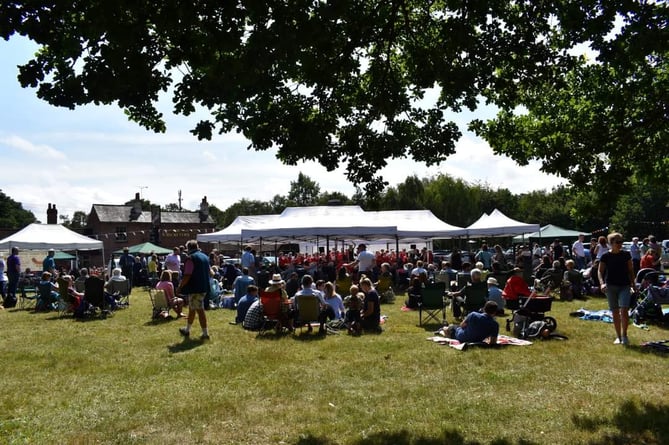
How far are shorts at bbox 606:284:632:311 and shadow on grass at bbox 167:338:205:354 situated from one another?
6.02 metres

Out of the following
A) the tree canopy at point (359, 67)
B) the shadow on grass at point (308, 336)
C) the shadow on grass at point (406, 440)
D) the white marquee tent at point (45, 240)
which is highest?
the tree canopy at point (359, 67)

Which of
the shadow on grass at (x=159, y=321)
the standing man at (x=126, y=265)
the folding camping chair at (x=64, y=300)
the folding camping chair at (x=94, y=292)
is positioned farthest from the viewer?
the standing man at (x=126, y=265)

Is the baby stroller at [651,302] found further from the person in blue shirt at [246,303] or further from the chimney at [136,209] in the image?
the chimney at [136,209]

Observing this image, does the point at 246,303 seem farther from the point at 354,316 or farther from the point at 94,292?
the point at 94,292

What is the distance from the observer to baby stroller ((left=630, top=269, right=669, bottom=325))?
9.28m

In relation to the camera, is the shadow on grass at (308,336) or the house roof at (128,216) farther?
the house roof at (128,216)

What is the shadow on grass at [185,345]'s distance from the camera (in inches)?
326

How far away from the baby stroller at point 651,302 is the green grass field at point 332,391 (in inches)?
16.1

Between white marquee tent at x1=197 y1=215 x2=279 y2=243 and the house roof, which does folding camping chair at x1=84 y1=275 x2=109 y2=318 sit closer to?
white marquee tent at x1=197 y1=215 x2=279 y2=243

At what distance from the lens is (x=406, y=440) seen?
443 centimetres

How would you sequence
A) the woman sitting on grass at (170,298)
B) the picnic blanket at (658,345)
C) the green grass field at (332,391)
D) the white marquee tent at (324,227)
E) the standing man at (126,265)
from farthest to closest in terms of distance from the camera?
the standing man at (126,265)
the white marquee tent at (324,227)
the woman sitting on grass at (170,298)
the picnic blanket at (658,345)
the green grass field at (332,391)

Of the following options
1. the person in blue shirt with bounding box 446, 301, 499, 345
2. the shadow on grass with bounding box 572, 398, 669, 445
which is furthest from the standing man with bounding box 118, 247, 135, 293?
the shadow on grass with bounding box 572, 398, 669, 445

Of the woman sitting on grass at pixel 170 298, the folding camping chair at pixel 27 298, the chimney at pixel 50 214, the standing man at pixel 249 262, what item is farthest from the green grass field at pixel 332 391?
the chimney at pixel 50 214

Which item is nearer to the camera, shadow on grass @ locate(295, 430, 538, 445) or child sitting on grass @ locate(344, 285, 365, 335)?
shadow on grass @ locate(295, 430, 538, 445)
